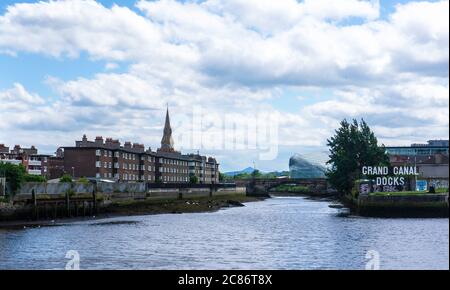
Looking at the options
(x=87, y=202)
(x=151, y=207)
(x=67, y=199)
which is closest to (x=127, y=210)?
(x=151, y=207)

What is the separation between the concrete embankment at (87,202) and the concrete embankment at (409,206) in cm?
4170

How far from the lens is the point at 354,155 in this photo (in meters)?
139

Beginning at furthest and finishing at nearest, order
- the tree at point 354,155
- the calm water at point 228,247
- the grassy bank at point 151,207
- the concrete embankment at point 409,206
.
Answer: the tree at point 354,155 < the grassy bank at point 151,207 < the concrete embankment at point 409,206 < the calm water at point 228,247

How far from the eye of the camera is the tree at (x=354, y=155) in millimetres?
136625

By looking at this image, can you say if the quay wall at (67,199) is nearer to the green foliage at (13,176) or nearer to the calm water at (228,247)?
the green foliage at (13,176)

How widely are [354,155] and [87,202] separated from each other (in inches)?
2606

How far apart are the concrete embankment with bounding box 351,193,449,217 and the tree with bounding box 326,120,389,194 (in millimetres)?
41033

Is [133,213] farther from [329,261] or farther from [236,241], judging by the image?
[329,261]

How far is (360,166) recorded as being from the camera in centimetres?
13925

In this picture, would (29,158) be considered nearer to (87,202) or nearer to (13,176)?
(87,202)

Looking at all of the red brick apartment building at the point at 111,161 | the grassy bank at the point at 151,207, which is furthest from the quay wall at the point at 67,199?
the red brick apartment building at the point at 111,161
